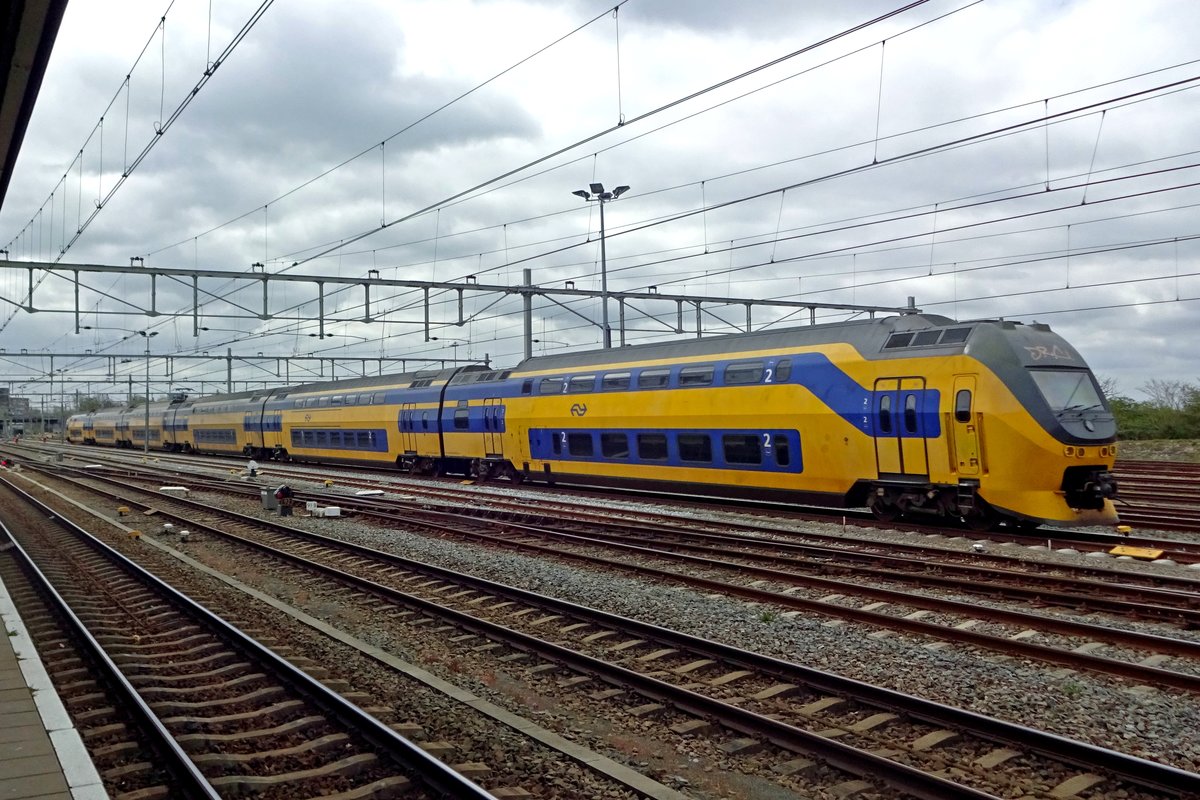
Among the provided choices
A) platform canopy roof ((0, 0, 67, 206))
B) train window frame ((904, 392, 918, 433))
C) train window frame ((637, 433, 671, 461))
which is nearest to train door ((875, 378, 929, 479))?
train window frame ((904, 392, 918, 433))

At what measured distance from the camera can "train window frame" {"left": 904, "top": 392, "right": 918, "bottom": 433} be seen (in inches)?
619

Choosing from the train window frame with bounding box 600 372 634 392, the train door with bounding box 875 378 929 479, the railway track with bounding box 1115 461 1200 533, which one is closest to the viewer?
the train door with bounding box 875 378 929 479

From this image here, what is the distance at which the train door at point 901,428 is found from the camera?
15.7m

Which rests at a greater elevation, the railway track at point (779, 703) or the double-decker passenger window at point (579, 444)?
the double-decker passenger window at point (579, 444)

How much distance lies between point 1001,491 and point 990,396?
1563 mm

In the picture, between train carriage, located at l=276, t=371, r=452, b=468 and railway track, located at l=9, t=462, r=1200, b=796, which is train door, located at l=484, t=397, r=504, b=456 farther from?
railway track, located at l=9, t=462, r=1200, b=796

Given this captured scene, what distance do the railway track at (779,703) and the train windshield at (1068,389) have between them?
30.4ft

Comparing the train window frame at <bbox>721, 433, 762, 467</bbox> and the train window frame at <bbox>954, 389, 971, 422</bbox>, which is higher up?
the train window frame at <bbox>954, 389, 971, 422</bbox>

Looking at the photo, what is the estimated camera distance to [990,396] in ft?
48.1

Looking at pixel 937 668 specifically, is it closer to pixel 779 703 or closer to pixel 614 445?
pixel 779 703

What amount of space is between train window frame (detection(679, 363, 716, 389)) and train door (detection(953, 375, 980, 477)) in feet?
20.0

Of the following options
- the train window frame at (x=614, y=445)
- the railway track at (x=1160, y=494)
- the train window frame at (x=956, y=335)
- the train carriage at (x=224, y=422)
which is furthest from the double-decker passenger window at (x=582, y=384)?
the train carriage at (x=224, y=422)

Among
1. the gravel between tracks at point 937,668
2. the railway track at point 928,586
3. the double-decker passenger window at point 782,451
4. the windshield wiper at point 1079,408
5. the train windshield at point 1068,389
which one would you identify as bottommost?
the gravel between tracks at point 937,668

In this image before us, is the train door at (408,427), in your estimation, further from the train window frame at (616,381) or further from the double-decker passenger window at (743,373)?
the double-decker passenger window at (743,373)
